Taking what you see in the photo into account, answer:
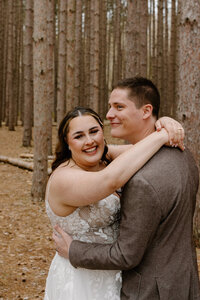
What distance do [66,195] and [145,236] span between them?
452 millimetres

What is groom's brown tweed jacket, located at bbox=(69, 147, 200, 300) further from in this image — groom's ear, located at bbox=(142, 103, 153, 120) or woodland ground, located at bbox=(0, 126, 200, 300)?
woodland ground, located at bbox=(0, 126, 200, 300)

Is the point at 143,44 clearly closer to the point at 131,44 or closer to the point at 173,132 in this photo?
the point at 131,44

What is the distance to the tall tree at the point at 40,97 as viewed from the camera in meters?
6.46

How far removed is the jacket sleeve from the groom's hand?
0.93ft

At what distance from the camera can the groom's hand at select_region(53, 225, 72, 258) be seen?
6.53 feet

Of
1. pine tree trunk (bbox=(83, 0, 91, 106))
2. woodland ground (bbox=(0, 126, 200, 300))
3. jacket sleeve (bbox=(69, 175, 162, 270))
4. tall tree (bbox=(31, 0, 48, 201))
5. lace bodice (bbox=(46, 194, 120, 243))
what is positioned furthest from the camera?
pine tree trunk (bbox=(83, 0, 91, 106))

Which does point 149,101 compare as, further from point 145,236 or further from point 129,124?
point 145,236

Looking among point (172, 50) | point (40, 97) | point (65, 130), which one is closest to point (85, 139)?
point (65, 130)

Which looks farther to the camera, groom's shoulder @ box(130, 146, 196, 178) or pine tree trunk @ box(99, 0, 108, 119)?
pine tree trunk @ box(99, 0, 108, 119)

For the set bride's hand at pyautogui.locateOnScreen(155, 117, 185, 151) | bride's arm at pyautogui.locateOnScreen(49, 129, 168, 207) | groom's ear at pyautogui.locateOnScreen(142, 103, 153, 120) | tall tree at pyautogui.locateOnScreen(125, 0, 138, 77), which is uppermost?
tall tree at pyautogui.locateOnScreen(125, 0, 138, 77)

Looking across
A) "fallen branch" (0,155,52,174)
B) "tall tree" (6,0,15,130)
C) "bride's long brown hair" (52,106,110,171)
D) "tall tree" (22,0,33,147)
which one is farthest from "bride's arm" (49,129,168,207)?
"tall tree" (6,0,15,130)

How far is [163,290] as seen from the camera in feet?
5.64

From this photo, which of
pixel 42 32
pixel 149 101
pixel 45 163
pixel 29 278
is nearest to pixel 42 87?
pixel 42 32

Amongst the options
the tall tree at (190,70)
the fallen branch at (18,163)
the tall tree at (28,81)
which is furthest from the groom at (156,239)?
the tall tree at (28,81)
